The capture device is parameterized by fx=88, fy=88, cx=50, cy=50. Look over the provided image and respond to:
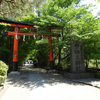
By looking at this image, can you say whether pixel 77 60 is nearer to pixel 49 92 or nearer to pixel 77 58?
pixel 77 58

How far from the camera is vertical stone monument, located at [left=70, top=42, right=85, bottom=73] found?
360 inches

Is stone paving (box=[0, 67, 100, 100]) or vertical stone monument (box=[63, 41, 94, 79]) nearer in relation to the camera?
stone paving (box=[0, 67, 100, 100])

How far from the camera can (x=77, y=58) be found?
927 centimetres

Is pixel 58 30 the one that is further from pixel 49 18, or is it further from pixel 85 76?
pixel 85 76

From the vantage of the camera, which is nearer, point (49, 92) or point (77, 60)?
point (49, 92)

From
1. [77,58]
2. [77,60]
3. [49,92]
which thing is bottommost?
[49,92]

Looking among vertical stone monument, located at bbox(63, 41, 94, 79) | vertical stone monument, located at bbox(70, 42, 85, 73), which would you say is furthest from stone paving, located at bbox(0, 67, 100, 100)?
vertical stone monument, located at bbox(70, 42, 85, 73)

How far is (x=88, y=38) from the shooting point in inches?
334

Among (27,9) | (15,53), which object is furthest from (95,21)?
(15,53)

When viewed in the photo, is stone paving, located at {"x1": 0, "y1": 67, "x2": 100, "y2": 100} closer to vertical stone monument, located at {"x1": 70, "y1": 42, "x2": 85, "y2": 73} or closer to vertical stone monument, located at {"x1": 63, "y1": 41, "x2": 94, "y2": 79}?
vertical stone monument, located at {"x1": 63, "y1": 41, "x2": 94, "y2": 79}

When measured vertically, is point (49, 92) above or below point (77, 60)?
below

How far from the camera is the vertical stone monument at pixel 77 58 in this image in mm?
9133

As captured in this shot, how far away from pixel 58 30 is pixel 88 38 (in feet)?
16.5

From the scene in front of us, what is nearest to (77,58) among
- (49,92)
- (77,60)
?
A: (77,60)
